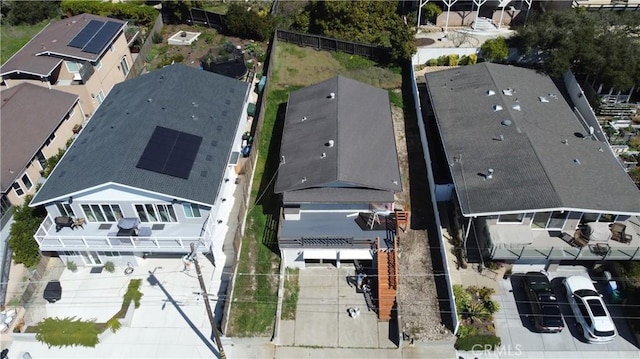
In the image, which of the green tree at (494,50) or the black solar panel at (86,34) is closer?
the black solar panel at (86,34)

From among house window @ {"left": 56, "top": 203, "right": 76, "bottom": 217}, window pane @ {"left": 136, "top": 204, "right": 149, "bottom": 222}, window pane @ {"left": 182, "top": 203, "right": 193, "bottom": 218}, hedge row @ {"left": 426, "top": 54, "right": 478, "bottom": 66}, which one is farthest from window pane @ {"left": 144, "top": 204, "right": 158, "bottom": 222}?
hedge row @ {"left": 426, "top": 54, "right": 478, "bottom": 66}

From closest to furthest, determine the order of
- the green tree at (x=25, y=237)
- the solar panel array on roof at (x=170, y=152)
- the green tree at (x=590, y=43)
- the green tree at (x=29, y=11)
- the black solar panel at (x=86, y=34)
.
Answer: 1. the solar panel array on roof at (x=170, y=152)
2. the green tree at (x=25, y=237)
3. the green tree at (x=590, y=43)
4. the black solar panel at (x=86, y=34)
5. the green tree at (x=29, y=11)

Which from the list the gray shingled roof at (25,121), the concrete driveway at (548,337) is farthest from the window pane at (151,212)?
the concrete driveway at (548,337)

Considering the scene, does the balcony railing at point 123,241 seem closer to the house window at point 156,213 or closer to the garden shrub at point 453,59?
the house window at point 156,213

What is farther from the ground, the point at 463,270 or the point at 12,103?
the point at 12,103

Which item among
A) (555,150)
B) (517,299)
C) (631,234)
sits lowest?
(517,299)

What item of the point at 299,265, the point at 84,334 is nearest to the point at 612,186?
the point at 299,265

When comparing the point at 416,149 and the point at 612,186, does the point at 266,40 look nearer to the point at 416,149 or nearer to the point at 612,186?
the point at 416,149
